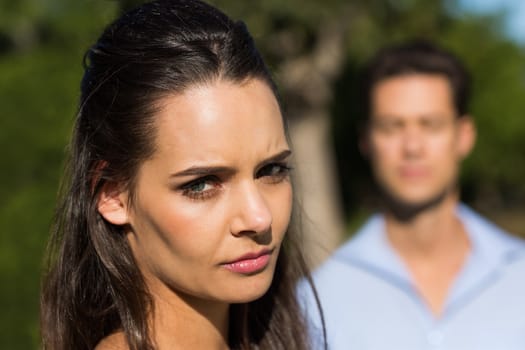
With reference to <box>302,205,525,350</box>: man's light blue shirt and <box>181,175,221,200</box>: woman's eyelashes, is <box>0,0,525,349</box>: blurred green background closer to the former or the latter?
<box>181,175,221,200</box>: woman's eyelashes

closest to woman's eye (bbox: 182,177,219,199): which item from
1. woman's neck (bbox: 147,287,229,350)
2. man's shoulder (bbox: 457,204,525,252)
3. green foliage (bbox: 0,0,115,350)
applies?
woman's neck (bbox: 147,287,229,350)

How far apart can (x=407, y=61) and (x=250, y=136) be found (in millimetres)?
2319

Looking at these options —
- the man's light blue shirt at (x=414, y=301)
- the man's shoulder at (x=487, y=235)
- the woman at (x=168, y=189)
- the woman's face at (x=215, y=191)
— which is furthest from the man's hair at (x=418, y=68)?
the woman's face at (x=215, y=191)

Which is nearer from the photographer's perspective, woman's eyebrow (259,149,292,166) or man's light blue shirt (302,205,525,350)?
woman's eyebrow (259,149,292,166)

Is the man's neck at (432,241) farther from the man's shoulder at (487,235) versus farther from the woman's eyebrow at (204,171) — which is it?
the woman's eyebrow at (204,171)

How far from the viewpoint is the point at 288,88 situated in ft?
40.5

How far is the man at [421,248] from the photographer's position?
10.9 ft

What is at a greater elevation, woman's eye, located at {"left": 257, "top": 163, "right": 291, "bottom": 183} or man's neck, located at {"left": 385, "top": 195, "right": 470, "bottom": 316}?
woman's eye, located at {"left": 257, "top": 163, "right": 291, "bottom": 183}

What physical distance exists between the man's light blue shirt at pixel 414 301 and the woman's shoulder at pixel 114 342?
3.59ft

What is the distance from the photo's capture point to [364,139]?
3.98 metres

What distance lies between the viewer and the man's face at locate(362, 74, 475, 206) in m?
3.68

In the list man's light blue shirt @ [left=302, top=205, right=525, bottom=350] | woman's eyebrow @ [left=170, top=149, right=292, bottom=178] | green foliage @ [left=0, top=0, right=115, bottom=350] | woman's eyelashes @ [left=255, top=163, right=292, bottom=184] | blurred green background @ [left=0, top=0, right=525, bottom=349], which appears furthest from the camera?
blurred green background @ [left=0, top=0, right=525, bottom=349]

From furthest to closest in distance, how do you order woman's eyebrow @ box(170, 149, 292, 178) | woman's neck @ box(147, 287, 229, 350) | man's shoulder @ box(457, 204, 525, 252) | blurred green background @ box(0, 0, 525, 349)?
1. blurred green background @ box(0, 0, 525, 349)
2. man's shoulder @ box(457, 204, 525, 252)
3. woman's neck @ box(147, 287, 229, 350)
4. woman's eyebrow @ box(170, 149, 292, 178)

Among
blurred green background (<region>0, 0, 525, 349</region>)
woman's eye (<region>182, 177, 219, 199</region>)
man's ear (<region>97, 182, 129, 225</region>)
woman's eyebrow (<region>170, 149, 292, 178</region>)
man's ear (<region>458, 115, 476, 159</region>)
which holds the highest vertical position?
woman's eyebrow (<region>170, 149, 292, 178</region>)
